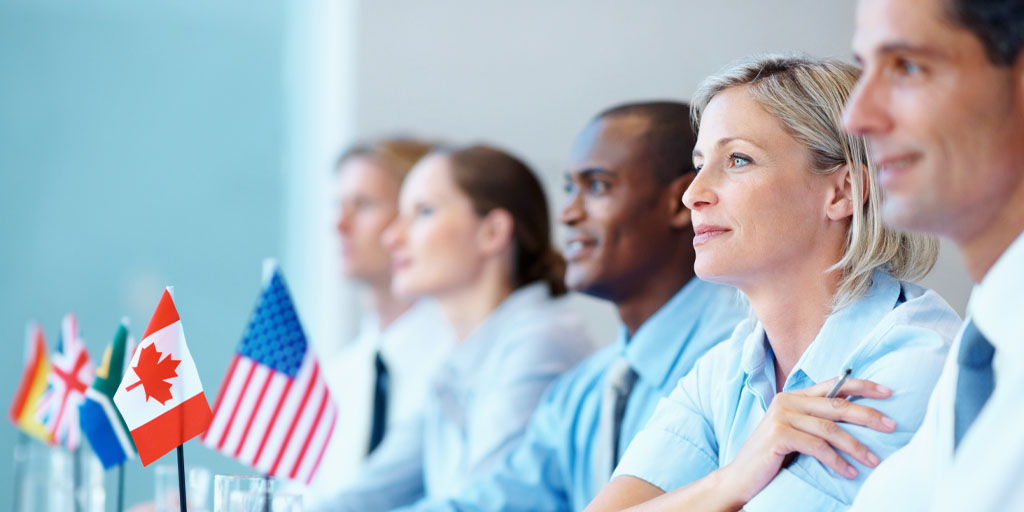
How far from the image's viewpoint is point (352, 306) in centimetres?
462

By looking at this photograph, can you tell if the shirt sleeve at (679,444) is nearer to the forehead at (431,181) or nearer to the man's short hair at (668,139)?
the man's short hair at (668,139)

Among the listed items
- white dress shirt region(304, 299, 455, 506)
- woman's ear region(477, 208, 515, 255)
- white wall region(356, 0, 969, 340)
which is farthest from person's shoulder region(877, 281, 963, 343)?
white wall region(356, 0, 969, 340)

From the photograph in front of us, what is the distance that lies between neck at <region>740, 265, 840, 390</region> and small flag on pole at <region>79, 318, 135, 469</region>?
1.09 metres

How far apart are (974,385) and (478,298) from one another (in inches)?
83.3

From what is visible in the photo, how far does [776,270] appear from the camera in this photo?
5.07 ft

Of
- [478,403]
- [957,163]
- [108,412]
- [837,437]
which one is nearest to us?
[957,163]

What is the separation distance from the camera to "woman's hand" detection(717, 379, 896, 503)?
128 centimetres

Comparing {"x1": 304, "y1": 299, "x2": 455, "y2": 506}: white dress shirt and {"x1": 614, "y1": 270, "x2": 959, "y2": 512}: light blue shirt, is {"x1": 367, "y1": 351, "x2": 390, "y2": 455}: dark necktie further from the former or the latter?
{"x1": 614, "y1": 270, "x2": 959, "y2": 512}: light blue shirt

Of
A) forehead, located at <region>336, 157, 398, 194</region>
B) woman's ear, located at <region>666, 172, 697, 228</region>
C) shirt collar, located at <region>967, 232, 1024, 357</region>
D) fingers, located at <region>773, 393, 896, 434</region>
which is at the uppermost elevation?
forehead, located at <region>336, 157, 398, 194</region>

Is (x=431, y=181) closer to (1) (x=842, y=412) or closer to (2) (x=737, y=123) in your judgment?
(2) (x=737, y=123)

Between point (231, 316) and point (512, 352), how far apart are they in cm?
285

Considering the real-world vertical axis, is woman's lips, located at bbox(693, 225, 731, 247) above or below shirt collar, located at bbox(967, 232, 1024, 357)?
above

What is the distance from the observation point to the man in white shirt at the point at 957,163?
102 cm

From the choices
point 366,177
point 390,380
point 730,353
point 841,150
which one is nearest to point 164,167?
point 366,177
